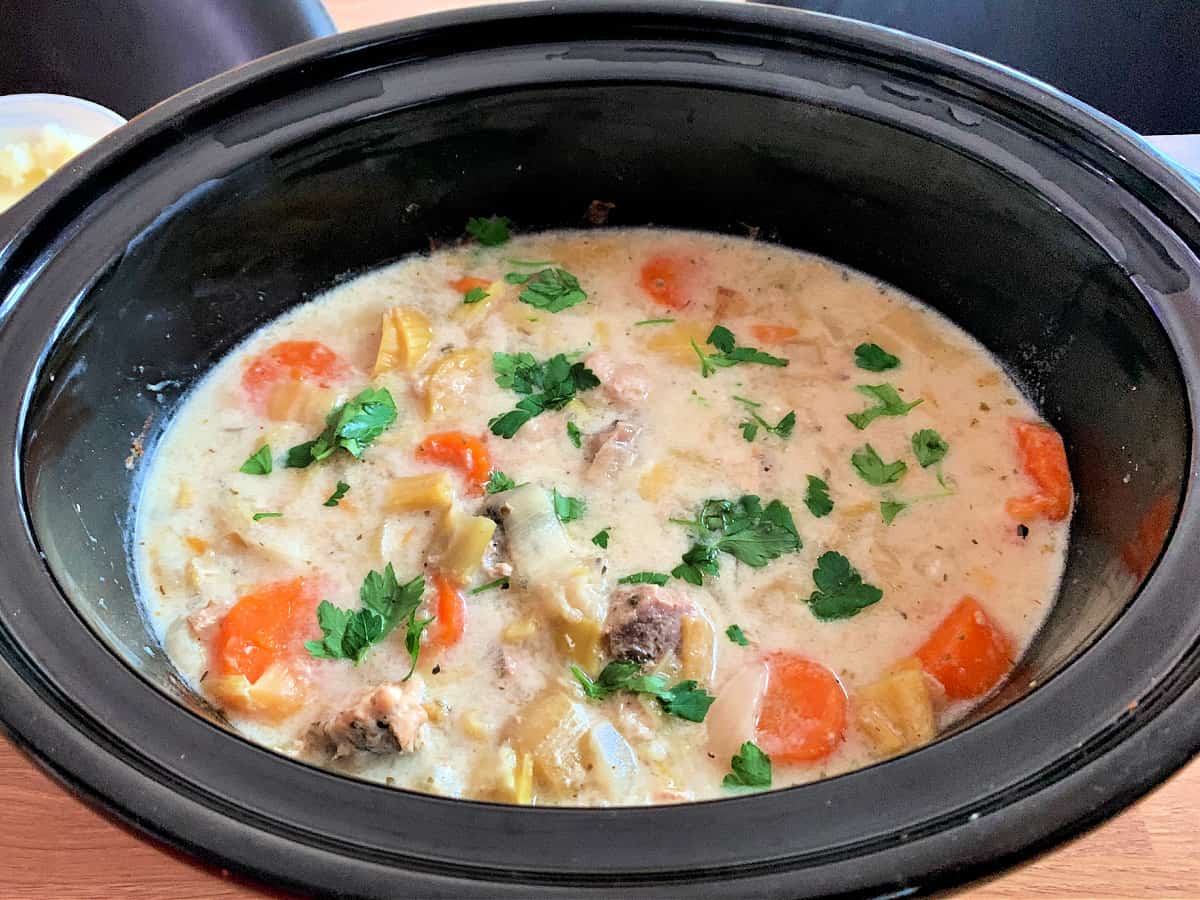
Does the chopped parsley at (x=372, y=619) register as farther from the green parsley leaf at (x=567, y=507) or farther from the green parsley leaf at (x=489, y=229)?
the green parsley leaf at (x=489, y=229)

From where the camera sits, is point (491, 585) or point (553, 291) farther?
point (553, 291)

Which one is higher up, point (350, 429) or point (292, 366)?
point (292, 366)

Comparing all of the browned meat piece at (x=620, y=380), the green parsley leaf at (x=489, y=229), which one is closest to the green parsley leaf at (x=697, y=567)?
the browned meat piece at (x=620, y=380)

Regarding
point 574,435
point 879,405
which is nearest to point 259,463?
point 574,435

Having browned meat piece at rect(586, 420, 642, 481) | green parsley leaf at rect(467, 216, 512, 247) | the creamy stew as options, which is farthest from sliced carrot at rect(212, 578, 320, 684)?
green parsley leaf at rect(467, 216, 512, 247)

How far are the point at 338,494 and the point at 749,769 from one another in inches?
34.0

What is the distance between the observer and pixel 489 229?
2262mm

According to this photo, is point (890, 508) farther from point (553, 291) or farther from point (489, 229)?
point (489, 229)

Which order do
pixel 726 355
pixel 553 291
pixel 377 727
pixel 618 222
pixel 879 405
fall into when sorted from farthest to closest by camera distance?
1. pixel 618 222
2. pixel 553 291
3. pixel 726 355
4. pixel 879 405
5. pixel 377 727

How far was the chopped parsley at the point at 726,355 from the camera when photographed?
2062 millimetres

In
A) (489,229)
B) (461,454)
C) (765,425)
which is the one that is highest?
(489,229)

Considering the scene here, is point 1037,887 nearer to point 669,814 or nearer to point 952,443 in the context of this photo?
point 669,814

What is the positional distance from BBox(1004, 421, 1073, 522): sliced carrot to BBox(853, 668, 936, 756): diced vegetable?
456 mm

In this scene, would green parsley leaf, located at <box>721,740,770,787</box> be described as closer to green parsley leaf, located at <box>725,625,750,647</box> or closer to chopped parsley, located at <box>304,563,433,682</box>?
green parsley leaf, located at <box>725,625,750,647</box>
